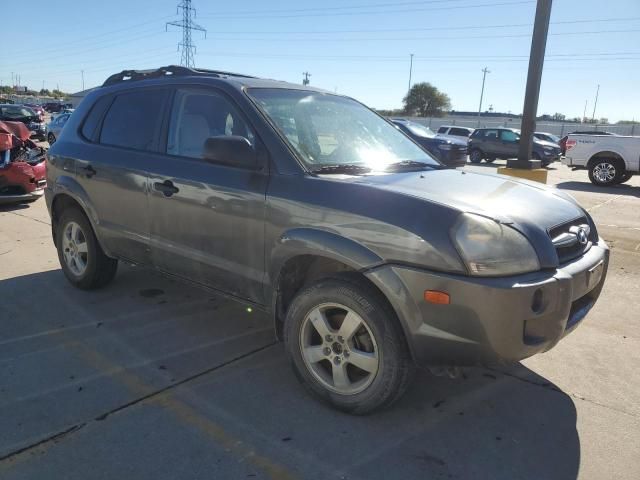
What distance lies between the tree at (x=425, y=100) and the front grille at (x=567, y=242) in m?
89.4

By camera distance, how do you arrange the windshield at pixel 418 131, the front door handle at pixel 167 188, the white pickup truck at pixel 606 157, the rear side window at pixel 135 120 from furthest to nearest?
the windshield at pixel 418 131 → the white pickup truck at pixel 606 157 → the rear side window at pixel 135 120 → the front door handle at pixel 167 188

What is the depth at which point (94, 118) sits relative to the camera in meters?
4.66

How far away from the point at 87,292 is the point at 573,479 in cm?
411

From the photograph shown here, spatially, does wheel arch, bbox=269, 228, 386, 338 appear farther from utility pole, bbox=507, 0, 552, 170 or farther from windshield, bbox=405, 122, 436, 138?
windshield, bbox=405, 122, 436, 138

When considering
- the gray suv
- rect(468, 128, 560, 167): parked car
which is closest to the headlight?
the gray suv

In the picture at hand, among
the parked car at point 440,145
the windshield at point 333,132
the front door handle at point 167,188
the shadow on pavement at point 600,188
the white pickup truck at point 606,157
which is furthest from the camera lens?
the parked car at point 440,145

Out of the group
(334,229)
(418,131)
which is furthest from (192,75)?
(418,131)

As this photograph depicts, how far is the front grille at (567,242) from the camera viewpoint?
277 cm

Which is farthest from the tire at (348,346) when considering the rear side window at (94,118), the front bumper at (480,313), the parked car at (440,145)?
the parked car at (440,145)

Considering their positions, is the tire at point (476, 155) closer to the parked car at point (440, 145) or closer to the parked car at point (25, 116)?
the parked car at point (440, 145)

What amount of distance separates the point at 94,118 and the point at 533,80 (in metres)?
5.59

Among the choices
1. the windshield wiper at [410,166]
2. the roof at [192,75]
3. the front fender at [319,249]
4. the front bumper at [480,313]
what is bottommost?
the front bumper at [480,313]

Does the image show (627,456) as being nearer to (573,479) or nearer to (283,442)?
(573,479)

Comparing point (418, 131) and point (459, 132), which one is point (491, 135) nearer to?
point (459, 132)
